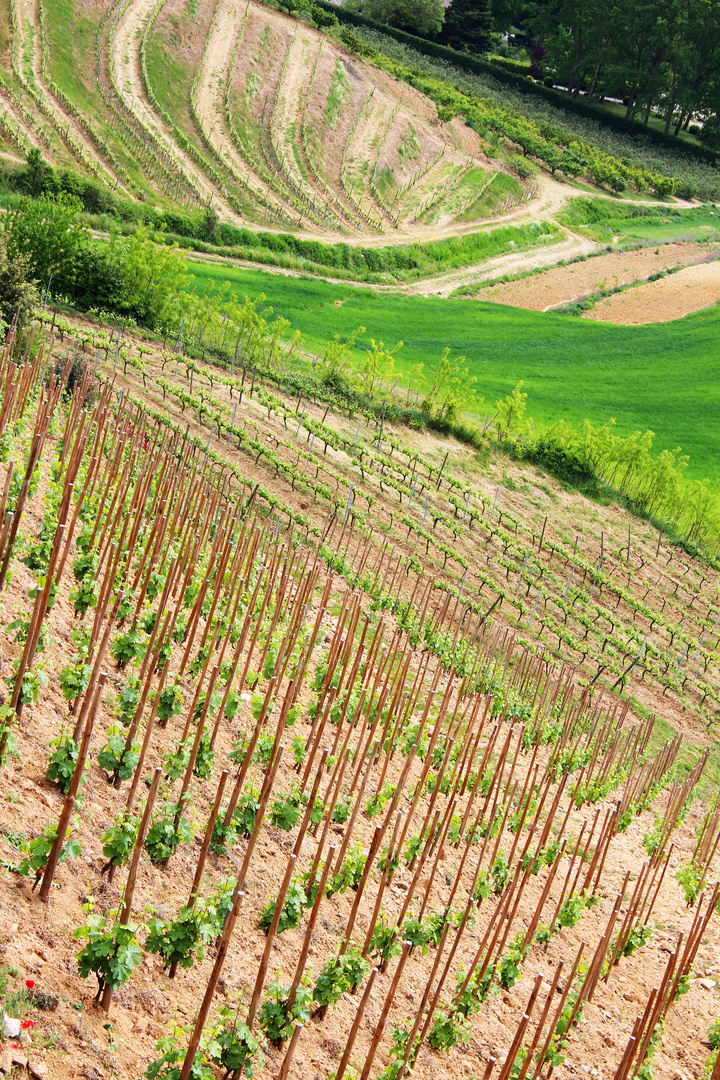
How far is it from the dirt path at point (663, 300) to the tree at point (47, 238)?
45.4 metres

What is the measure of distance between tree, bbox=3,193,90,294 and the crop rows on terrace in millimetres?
4457

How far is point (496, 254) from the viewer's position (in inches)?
2968

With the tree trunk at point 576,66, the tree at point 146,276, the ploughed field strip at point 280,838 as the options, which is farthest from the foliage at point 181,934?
the tree trunk at point 576,66

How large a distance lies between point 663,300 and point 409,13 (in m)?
58.1

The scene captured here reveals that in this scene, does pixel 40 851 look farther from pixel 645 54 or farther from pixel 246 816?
pixel 645 54

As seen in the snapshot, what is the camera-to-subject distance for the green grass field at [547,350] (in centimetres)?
5150

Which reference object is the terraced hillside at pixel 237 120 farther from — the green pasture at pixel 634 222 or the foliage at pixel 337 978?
the foliage at pixel 337 978

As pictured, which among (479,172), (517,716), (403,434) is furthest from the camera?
(479,172)

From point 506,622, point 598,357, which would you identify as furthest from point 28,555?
point 598,357

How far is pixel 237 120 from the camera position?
2768 inches

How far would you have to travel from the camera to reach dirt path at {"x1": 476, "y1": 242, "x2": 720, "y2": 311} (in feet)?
226

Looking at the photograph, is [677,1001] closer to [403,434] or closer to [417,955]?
[417,955]

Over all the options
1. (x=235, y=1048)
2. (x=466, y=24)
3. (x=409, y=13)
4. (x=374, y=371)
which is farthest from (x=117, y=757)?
(x=466, y=24)

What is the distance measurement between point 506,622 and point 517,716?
9.24 meters
